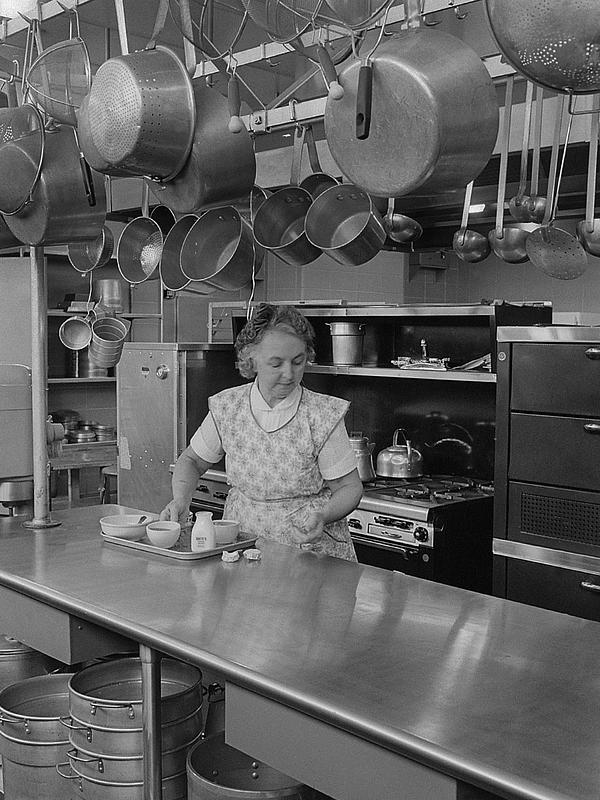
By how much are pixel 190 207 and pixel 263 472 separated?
3.18 feet

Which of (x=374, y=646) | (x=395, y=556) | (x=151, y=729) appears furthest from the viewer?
(x=395, y=556)

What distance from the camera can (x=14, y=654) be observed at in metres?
2.98

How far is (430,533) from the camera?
175 inches

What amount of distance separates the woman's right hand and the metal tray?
2.7 inches

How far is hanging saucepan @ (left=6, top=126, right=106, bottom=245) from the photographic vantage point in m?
3.27

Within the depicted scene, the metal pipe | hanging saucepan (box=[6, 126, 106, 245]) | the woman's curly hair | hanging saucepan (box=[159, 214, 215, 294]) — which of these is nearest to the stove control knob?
the woman's curly hair

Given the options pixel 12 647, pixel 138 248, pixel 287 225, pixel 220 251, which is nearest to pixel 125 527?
pixel 12 647

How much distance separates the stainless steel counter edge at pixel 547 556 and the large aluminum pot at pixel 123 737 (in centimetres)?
211

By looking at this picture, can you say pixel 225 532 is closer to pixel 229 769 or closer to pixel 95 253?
pixel 229 769

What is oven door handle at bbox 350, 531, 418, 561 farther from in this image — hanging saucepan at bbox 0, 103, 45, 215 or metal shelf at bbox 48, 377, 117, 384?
metal shelf at bbox 48, 377, 117, 384

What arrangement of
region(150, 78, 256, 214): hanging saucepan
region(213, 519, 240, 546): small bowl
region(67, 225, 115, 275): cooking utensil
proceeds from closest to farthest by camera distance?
region(150, 78, 256, 214): hanging saucepan < region(213, 519, 240, 546): small bowl < region(67, 225, 115, 275): cooking utensil

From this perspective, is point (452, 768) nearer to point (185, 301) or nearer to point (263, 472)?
point (263, 472)

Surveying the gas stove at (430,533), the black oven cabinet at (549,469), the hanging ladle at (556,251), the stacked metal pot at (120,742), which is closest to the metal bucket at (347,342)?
the gas stove at (430,533)

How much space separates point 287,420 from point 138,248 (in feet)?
4.64
